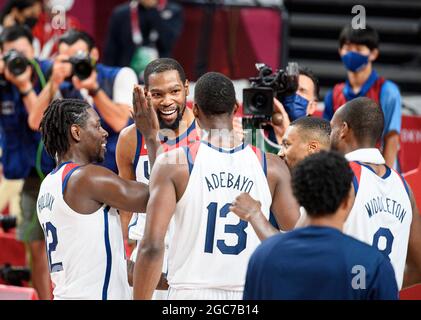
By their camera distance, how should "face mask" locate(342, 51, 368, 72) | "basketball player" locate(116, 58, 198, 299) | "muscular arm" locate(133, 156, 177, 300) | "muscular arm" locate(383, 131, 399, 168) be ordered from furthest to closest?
"face mask" locate(342, 51, 368, 72), "muscular arm" locate(383, 131, 399, 168), "basketball player" locate(116, 58, 198, 299), "muscular arm" locate(133, 156, 177, 300)

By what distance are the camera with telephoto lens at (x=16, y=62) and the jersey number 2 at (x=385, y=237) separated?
13.1ft

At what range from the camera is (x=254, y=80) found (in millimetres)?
6109

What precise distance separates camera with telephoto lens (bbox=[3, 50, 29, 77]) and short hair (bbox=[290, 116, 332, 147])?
3375mm

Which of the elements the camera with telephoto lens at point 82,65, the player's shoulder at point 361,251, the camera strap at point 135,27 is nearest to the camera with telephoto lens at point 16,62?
the camera with telephoto lens at point 82,65

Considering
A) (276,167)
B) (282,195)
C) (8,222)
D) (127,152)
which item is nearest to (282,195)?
(282,195)

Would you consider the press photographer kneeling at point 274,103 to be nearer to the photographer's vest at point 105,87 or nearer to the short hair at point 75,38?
the photographer's vest at point 105,87

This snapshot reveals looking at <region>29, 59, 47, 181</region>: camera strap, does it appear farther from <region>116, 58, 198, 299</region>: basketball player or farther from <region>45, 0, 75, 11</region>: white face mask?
<region>45, 0, 75, 11</region>: white face mask

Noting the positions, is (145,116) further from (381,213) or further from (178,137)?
(381,213)

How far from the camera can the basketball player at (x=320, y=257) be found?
3799mm

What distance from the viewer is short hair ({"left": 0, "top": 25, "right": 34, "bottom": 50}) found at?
8766 millimetres

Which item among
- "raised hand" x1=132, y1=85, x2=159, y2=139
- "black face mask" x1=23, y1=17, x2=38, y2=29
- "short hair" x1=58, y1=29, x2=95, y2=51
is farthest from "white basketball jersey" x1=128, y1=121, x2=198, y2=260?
"black face mask" x1=23, y1=17, x2=38, y2=29

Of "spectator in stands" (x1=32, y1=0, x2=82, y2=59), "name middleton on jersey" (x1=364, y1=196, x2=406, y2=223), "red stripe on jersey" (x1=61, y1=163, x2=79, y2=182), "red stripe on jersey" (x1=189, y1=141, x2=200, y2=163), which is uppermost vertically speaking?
"spectator in stands" (x1=32, y1=0, x2=82, y2=59)
